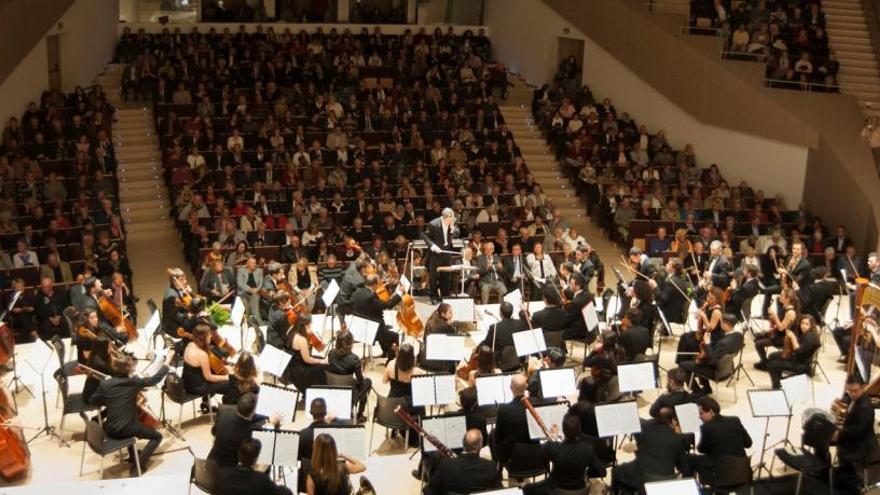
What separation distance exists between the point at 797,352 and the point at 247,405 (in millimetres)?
6099

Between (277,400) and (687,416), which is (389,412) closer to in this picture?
(277,400)

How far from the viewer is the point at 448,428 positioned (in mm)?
8977

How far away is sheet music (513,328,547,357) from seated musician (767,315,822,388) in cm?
276

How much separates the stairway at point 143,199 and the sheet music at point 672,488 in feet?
28.7

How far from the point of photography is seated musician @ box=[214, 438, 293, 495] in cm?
806

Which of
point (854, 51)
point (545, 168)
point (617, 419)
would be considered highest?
point (854, 51)

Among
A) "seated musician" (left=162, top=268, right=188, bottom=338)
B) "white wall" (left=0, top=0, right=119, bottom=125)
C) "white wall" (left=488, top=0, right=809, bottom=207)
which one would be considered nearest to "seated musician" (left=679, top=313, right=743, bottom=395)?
"seated musician" (left=162, top=268, right=188, bottom=338)

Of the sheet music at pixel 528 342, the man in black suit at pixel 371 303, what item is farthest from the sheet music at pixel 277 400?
the man in black suit at pixel 371 303

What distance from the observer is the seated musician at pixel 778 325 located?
38.4 feet

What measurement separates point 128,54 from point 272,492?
16462 mm

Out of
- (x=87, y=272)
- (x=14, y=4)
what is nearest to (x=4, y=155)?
(x=14, y=4)

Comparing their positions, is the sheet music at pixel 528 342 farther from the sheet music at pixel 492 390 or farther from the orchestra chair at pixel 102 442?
the orchestra chair at pixel 102 442

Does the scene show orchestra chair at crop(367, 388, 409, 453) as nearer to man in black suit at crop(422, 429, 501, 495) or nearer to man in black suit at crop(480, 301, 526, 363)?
man in black suit at crop(422, 429, 501, 495)

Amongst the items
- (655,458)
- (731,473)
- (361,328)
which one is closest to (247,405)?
(361,328)
